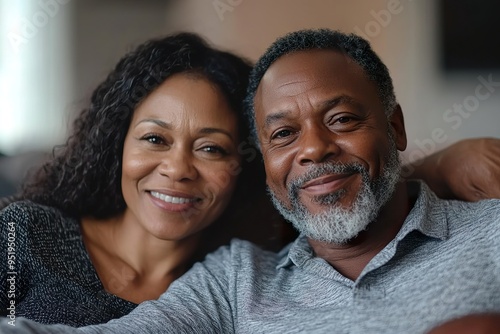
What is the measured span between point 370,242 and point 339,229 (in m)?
0.09

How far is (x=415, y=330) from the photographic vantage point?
100 cm

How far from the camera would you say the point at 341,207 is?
113cm

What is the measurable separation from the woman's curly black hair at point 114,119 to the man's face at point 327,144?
0.15 m

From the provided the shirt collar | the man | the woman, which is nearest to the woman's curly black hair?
the woman

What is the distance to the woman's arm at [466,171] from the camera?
1229 mm

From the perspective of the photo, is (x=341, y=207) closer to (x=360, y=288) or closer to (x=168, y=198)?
(x=360, y=288)

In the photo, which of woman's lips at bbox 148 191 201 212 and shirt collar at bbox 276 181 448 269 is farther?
woman's lips at bbox 148 191 201 212

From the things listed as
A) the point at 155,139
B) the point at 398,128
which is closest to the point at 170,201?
the point at 155,139

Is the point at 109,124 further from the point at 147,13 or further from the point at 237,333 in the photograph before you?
the point at 237,333

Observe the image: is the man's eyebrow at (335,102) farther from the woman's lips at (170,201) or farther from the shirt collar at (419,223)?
the woman's lips at (170,201)

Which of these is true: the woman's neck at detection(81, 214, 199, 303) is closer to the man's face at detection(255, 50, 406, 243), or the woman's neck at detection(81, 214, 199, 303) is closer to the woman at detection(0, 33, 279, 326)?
the woman at detection(0, 33, 279, 326)

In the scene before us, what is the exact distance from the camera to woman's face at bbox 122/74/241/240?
1.25 m

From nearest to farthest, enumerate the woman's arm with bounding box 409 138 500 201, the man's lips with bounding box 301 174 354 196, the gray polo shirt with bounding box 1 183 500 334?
the gray polo shirt with bounding box 1 183 500 334, the man's lips with bounding box 301 174 354 196, the woman's arm with bounding box 409 138 500 201

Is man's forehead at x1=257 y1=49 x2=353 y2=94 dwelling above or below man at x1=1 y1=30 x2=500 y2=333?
above
